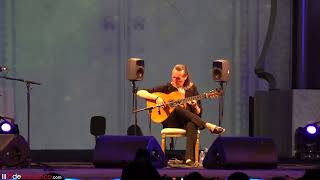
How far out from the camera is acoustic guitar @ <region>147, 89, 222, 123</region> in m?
7.72

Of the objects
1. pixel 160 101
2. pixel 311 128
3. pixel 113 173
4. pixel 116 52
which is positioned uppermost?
pixel 116 52

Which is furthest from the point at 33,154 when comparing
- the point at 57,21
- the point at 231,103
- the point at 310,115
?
the point at 310,115

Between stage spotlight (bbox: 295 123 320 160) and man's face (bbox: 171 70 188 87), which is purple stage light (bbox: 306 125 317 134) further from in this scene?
man's face (bbox: 171 70 188 87)

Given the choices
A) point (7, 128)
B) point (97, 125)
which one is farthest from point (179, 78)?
point (7, 128)

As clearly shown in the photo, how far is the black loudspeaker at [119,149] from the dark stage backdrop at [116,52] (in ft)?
12.4

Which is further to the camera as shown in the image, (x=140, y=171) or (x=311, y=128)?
(x=311, y=128)

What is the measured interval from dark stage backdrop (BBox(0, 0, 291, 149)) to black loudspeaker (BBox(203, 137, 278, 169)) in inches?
149

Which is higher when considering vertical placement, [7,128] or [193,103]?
[193,103]

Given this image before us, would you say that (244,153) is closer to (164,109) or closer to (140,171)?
(164,109)

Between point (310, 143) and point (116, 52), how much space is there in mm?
3414

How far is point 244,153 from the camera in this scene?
6145 millimetres

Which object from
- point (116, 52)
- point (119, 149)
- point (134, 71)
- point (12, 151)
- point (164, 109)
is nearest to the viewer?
point (119, 149)

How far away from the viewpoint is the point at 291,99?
880cm

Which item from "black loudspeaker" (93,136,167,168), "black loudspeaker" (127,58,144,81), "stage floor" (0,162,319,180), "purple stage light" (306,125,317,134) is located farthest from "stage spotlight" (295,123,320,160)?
"black loudspeaker" (93,136,167,168)
